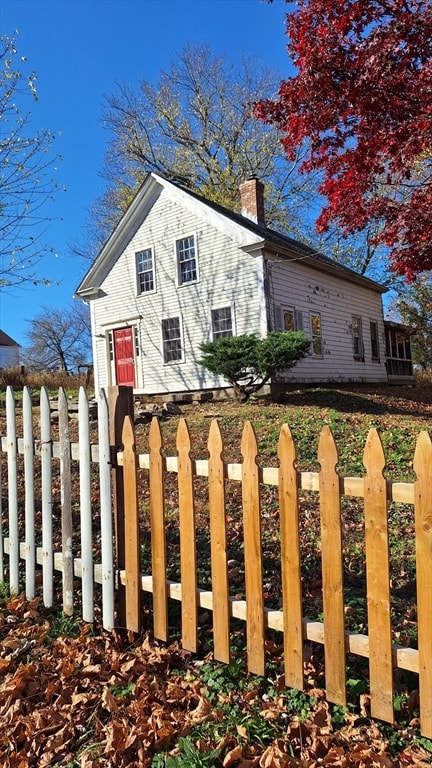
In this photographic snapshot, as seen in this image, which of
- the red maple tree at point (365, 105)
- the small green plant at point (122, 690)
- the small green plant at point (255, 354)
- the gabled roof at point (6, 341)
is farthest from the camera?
the gabled roof at point (6, 341)

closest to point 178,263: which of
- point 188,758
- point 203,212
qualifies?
point 203,212

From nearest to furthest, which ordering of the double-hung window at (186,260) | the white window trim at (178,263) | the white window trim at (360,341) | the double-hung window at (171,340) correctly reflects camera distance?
the white window trim at (178,263), the double-hung window at (186,260), the double-hung window at (171,340), the white window trim at (360,341)

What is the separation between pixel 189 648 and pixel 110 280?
17861mm

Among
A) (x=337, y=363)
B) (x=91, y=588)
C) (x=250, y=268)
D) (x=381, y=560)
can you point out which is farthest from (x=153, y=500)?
(x=337, y=363)

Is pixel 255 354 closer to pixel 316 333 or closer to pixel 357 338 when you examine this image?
pixel 316 333

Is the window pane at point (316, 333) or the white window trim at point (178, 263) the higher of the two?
the white window trim at point (178, 263)

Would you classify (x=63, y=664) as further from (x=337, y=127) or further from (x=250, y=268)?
(x=250, y=268)

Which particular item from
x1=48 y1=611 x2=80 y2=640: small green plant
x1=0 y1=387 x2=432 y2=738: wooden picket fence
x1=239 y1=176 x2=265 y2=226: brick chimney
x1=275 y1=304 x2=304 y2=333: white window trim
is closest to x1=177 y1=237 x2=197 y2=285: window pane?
x1=239 y1=176 x2=265 y2=226: brick chimney

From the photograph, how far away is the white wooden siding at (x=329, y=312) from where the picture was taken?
15935 millimetres

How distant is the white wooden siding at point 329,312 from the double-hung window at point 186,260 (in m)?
2.95

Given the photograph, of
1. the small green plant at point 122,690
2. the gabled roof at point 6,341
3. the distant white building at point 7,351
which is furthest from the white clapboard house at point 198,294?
the gabled roof at point 6,341

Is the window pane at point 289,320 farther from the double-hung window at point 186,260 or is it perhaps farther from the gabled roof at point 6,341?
the gabled roof at point 6,341

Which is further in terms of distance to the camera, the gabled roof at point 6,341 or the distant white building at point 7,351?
the gabled roof at point 6,341

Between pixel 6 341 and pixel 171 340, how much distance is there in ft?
159
